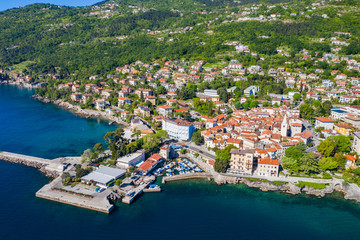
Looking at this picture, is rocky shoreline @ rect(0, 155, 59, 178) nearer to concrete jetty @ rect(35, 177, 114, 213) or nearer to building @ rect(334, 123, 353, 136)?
concrete jetty @ rect(35, 177, 114, 213)

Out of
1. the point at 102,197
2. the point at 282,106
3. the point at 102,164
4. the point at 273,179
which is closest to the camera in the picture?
the point at 102,197

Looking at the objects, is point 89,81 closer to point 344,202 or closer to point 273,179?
point 273,179

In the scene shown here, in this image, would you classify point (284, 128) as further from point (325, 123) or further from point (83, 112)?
point (83, 112)

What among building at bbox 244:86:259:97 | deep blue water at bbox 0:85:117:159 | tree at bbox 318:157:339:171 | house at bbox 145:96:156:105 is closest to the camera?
tree at bbox 318:157:339:171

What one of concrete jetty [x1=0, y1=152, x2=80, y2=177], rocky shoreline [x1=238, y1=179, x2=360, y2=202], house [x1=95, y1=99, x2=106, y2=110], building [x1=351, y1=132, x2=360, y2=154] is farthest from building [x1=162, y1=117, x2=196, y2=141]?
house [x1=95, y1=99, x2=106, y2=110]

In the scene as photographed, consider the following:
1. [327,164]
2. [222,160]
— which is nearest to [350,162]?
[327,164]

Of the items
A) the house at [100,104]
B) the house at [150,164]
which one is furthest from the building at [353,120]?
the house at [100,104]

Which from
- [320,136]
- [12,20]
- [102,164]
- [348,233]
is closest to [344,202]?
[348,233]
